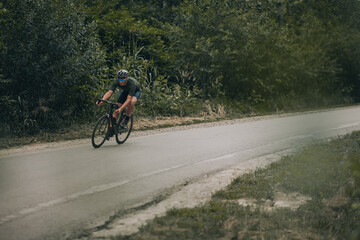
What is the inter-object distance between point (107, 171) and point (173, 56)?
15.1 meters

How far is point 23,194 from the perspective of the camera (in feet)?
21.7

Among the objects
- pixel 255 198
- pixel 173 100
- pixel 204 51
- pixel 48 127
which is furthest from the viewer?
pixel 204 51

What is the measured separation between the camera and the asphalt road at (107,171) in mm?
5508

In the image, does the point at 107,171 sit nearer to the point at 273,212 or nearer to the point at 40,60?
the point at 273,212

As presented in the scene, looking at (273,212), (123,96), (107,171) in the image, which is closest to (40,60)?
(123,96)

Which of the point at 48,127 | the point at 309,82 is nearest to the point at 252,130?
the point at 48,127

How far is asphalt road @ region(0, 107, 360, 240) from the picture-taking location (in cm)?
551

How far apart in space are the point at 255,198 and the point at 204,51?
640 inches

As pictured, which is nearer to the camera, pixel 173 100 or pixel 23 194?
pixel 23 194

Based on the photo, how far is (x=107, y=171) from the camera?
8.30m

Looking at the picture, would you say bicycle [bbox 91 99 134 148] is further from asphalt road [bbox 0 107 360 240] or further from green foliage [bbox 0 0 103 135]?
green foliage [bbox 0 0 103 135]

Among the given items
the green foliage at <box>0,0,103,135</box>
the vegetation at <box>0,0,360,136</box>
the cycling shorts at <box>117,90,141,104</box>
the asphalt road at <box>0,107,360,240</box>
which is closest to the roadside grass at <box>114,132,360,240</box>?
the asphalt road at <box>0,107,360,240</box>

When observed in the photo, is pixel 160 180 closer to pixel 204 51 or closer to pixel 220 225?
pixel 220 225

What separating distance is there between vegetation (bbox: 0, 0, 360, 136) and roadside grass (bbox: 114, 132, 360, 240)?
2445 millimetres
